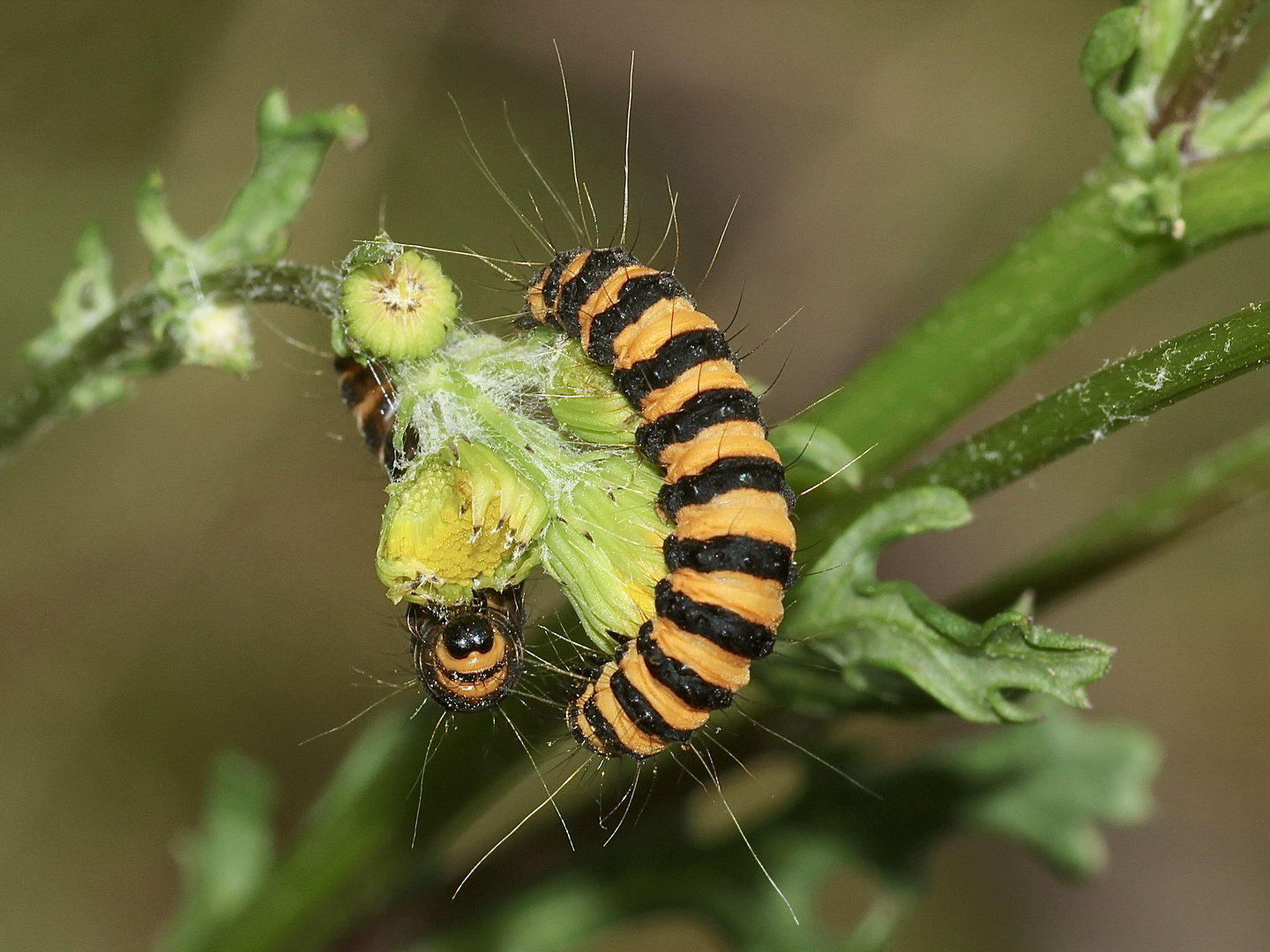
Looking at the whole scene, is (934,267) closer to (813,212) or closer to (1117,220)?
(813,212)

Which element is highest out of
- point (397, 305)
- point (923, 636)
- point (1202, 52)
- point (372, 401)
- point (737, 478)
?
point (372, 401)

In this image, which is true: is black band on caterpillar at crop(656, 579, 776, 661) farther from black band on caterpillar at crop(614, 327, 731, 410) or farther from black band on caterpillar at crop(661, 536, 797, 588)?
black band on caterpillar at crop(614, 327, 731, 410)

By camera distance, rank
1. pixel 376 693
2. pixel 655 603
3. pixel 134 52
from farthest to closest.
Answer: pixel 134 52 → pixel 376 693 → pixel 655 603

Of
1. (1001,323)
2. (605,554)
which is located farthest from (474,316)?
(605,554)

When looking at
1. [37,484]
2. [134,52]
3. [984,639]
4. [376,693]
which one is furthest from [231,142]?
[984,639]

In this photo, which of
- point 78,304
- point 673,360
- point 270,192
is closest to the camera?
point 673,360

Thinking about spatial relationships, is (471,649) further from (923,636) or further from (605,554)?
(923,636)
